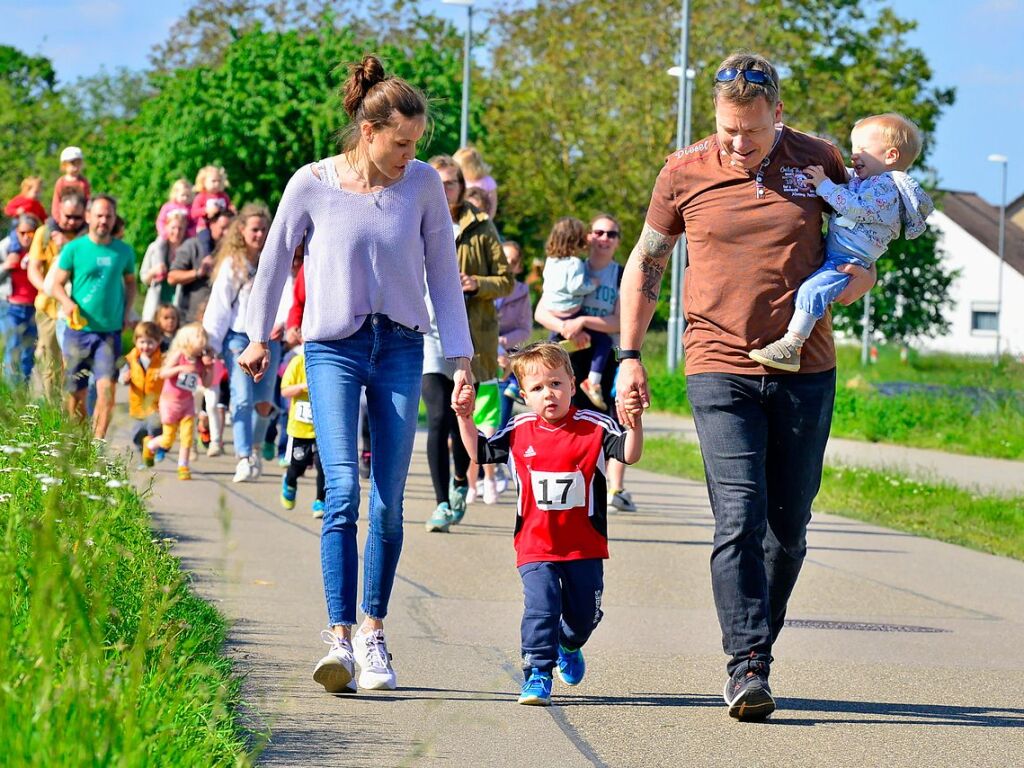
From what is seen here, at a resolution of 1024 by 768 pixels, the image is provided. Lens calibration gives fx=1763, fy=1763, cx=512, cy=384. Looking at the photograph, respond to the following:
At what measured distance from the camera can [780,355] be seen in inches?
226

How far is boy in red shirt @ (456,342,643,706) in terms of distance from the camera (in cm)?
586

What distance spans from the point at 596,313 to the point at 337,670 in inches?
247

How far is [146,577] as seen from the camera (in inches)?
235

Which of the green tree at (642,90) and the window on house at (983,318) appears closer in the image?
the green tree at (642,90)

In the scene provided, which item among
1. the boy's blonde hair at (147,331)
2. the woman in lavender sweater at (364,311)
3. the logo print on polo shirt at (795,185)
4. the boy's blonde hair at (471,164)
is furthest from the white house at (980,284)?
the woman in lavender sweater at (364,311)

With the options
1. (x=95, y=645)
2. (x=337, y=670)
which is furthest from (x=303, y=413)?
(x=95, y=645)

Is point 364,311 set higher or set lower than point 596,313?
lower

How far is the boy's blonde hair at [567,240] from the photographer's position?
38.5ft

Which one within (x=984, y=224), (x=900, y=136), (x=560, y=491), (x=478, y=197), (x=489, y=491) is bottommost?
(x=489, y=491)

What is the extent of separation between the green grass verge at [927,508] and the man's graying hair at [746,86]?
5649 millimetres

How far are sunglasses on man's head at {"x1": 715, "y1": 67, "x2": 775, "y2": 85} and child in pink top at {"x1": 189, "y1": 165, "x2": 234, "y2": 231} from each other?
388 inches

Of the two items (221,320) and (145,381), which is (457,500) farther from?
(145,381)

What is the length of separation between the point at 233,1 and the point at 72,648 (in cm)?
4680

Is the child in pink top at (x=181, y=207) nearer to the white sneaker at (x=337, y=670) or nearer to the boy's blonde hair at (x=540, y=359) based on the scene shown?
the boy's blonde hair at (x=540, y=359)
